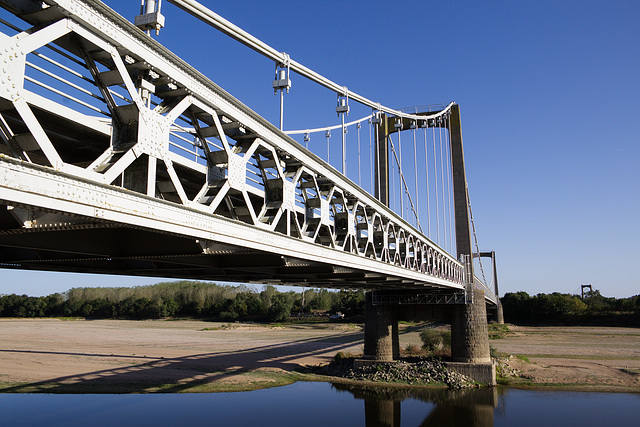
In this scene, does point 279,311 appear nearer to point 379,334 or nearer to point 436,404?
point 379,334

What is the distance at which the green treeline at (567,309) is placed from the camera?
78375mm

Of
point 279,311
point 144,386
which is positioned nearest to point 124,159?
point 144,386

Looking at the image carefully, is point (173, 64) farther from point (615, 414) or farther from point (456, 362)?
point (456, 362)

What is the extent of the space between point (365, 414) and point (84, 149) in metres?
21.8

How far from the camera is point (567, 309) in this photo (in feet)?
273

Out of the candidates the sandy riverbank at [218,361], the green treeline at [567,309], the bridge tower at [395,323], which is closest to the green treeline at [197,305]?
the green treeline at [567,309]

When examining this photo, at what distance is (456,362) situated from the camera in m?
32.4

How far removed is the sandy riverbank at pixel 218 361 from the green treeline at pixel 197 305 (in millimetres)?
33936

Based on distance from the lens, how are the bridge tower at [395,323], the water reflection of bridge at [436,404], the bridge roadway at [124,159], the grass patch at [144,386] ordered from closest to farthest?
1. the bridge roadway at [124,159]
2. the water reflection of bridge at [436,404]
3. the grass patch at [144,386]
4. the bridge tower at [395,323]

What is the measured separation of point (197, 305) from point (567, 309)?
77061 millimetres

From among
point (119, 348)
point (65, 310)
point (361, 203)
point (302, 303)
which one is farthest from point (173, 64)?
point (65, 310)

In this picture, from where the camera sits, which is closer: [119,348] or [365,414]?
[365,414]

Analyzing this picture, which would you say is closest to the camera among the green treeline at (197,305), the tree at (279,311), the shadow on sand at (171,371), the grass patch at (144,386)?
the grass patch at (144,386)

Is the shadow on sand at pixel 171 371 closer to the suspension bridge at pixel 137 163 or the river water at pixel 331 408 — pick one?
the river water at pixel 331 408
